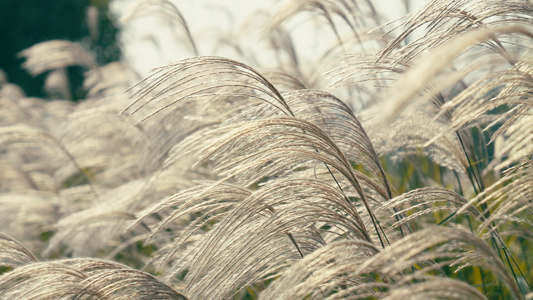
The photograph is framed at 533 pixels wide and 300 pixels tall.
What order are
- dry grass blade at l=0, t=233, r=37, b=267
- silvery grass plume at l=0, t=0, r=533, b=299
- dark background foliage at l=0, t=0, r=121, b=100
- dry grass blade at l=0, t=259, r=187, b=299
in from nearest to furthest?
silvery grass plume at l=0, t=0, r=533, b=299 < dry grass blade at l=0, t=259, r=187, b=299 < dry grass blade at l=0, t=233, r=37, b=267 < dark background foliage at l=0, t=0, r=121, b=100

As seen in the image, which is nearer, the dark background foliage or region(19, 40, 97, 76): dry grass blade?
region(19, 40, 97, 76): dry grass blade

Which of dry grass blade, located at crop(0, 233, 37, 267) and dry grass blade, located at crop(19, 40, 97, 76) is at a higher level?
dry grass blade, located at crop(19, 40, 97, 76)

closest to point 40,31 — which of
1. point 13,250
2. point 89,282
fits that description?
point 13,250

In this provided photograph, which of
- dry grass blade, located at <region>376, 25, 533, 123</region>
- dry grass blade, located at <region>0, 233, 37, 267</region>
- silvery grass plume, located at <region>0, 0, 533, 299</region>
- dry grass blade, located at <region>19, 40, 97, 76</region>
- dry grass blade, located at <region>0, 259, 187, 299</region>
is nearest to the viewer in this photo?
dry grass blade, located at <region>376, 25, 533, 123</region>

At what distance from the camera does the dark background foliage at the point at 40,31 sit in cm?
2066

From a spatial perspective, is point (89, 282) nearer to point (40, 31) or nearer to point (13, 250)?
point (13, 250)

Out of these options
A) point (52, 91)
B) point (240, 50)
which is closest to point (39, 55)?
point (240, 50)

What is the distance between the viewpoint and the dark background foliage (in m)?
20.7

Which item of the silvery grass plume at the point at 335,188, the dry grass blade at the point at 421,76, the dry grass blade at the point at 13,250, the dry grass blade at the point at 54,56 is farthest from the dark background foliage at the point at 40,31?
the dry grass blade at the point at 421,76

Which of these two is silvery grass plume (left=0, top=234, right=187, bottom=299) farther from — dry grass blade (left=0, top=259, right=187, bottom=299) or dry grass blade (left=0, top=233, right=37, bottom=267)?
dry grass blade (left=0, top=233, right=37, bottom=267)

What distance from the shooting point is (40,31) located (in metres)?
21.1

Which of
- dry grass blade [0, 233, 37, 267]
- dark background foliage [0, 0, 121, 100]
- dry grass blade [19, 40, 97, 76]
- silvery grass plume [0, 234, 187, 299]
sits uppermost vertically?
dark background foliage [0, 0, 121, 100]

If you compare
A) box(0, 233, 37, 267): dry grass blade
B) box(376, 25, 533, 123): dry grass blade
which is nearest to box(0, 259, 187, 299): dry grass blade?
box(0, 233, 37, 267): dry grass blade

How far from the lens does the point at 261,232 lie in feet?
4.62
